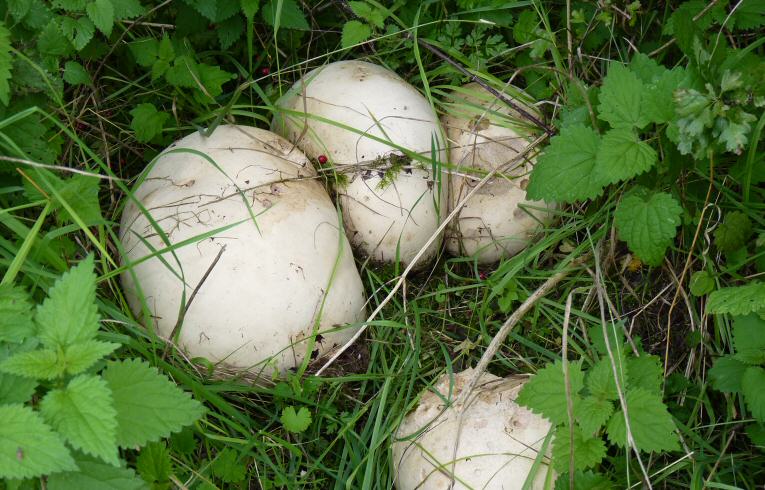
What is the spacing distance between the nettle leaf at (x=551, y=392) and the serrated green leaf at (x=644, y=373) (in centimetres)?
18

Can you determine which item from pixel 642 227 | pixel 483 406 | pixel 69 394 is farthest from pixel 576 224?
pixel 69 394

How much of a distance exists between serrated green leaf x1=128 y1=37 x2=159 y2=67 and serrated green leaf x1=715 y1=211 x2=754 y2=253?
193 centimetres

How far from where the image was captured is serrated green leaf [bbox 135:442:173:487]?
1980 mm

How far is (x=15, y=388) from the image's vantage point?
5.35 feet

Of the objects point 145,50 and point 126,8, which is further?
point 145,50

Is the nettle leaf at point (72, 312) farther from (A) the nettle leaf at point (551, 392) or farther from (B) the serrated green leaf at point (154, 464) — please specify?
(A) the nettle leaf at point (551, 392)

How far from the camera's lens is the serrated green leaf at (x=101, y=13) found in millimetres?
2217

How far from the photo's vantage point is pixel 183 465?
2.18 metres

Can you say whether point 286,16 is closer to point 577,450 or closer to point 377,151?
point 377,151

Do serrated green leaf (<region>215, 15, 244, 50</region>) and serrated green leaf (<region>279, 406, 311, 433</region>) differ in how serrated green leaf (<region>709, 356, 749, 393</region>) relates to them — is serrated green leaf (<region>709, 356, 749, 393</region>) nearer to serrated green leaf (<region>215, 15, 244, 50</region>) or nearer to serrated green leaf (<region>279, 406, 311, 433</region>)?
serrated green leaf (<region>279, 406, 311, 433</region>)

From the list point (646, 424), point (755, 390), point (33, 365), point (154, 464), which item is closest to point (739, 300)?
point (755, 390)

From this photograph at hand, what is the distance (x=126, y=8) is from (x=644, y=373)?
72.1 inches

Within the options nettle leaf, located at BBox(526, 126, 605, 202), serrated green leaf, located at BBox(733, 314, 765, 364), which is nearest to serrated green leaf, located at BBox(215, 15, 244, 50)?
nettle leaf, located at BBox(526, 126, 605, 202)

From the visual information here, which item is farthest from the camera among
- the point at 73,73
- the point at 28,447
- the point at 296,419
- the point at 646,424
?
the point at 73,73
